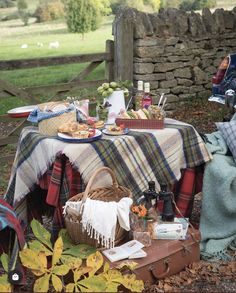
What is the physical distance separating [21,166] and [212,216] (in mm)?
1501

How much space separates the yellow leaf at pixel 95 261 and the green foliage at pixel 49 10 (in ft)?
42.7

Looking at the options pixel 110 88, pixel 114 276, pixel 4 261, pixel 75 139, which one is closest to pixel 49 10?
pixel 110 88

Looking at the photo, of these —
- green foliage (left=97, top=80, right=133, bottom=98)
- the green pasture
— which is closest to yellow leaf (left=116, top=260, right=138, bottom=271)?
green foliage (left=97, top=80, right=133, bottom=98)

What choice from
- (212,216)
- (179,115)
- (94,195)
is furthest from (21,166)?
(179,115)

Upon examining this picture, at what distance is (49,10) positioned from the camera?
Answer: 1572cm

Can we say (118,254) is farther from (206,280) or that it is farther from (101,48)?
(101,48)

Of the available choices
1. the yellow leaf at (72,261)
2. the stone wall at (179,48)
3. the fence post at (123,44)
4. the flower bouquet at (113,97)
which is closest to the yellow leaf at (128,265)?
the yellow leaf at (72,261)

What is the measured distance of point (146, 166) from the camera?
3865 mm

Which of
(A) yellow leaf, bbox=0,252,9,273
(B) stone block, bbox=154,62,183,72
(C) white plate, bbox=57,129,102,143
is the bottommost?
(A) yellow leaf, bbox=0,252,9,273

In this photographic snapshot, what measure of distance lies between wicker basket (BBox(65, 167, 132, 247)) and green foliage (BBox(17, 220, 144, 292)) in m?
0.17

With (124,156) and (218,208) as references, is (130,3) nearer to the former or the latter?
(218,208)

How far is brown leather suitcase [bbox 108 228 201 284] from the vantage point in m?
3.46

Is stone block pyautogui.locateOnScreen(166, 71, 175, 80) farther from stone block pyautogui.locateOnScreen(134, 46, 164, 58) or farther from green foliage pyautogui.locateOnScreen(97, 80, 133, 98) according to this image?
green foliage pyautogui.locateOnScreen(97, 80, 133, 98)

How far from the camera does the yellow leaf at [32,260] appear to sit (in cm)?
303
